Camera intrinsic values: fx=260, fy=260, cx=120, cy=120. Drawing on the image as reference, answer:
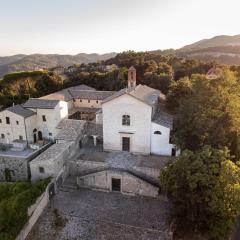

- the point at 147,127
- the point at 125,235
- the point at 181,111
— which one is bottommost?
the point at 125,235

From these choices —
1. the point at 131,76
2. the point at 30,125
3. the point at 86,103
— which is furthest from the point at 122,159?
the point at 86,103

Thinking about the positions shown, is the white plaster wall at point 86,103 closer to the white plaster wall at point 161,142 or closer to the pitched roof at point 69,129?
the pitched roof at point 69,129

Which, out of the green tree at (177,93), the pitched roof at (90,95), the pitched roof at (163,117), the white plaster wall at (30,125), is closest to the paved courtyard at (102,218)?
the pitched roof at (163,117)

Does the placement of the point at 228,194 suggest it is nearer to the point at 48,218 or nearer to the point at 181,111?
the point at 181,111

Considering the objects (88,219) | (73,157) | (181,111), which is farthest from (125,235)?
(181,111)

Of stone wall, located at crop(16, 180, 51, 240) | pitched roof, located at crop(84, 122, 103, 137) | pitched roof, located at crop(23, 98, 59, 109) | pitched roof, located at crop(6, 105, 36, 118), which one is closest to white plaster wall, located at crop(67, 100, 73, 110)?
pitched roof, located at crop(23, 98, 59, 109)

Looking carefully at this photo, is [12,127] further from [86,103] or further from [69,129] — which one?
[86,103]

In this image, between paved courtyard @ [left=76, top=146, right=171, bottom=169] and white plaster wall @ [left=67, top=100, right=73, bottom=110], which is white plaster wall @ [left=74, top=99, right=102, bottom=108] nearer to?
white plaster wall @ [left=67, top=100, right=73, bottom=110]
